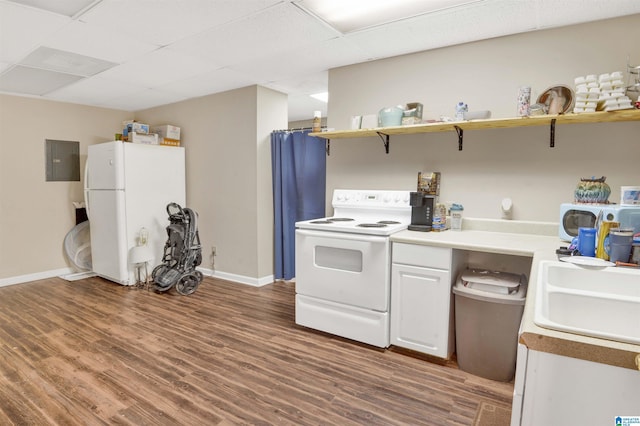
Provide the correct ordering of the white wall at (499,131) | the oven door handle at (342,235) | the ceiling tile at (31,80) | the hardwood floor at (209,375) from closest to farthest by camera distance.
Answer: the hardwood floor at (209,375) < the white wall at (499,131) < the oven door handle at (342,235) < the ceiling tile at (31,80)

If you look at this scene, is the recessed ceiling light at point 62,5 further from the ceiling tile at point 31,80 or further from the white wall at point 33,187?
the white wall at point 33,187

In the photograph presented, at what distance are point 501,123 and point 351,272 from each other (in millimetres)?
1416

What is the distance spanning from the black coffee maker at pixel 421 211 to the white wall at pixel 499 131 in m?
0.25

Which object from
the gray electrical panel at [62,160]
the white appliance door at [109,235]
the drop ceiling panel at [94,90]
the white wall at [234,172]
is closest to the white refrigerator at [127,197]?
the white appliance door at [109,235]

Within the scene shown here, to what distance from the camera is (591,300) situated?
43.1 inches

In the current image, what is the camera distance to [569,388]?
2.44 ft

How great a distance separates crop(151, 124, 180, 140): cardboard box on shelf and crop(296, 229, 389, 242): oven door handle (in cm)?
269

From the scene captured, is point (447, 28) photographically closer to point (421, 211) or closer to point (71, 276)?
point (421, 211)

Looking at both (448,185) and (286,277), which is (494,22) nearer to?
(448,185)

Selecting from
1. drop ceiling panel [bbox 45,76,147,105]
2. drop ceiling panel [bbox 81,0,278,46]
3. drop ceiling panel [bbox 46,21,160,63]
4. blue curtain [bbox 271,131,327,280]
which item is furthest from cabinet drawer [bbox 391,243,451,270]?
drop ceiling panel [bbox 45,76,147,105]

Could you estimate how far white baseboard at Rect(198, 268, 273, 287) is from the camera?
3.99m

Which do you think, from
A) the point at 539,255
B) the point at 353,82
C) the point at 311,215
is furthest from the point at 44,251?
the point at 539,255

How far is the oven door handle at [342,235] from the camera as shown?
2.34 metres

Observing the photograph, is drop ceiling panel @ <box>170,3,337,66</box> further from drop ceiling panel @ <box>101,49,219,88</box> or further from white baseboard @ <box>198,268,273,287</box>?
white baseboard @ <box>198,268,273,287</box>
